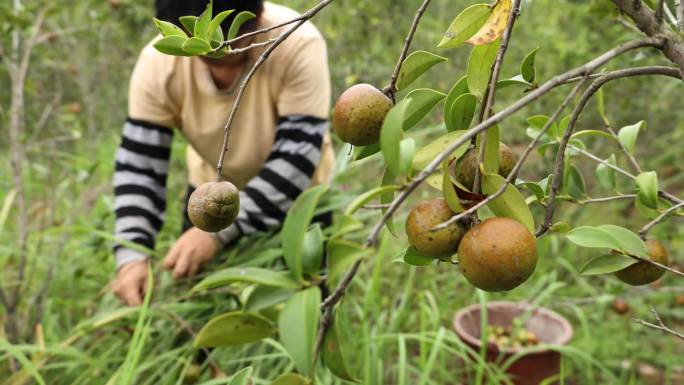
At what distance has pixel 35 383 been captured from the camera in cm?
126

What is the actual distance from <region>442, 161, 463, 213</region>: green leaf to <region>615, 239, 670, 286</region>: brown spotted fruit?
0.22 meters

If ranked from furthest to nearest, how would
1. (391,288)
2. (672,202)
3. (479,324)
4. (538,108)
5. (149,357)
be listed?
1. (538,108)
2. (391,288)
3. (479,324)
4. (149,357)
5. (672,202)

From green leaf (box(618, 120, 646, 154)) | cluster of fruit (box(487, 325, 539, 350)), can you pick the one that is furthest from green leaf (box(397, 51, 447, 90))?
cluster of fruit (box(487, 325, 539, 350))

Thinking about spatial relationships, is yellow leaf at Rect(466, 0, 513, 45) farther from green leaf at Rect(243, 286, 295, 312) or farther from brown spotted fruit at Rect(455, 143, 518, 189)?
green leaf at Rect(243, 286, 295, 312)

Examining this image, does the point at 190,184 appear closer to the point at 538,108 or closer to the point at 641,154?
the point at 538,108

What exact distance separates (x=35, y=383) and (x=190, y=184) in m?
0.66

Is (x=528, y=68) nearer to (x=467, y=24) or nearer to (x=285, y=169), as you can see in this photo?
(x=467, y=24)

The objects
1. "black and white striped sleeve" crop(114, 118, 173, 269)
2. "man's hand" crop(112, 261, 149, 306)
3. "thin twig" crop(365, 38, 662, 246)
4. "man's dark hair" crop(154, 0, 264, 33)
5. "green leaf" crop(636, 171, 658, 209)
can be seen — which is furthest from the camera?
"black and white striped sleeve" crop(114, 118, 173, 269)

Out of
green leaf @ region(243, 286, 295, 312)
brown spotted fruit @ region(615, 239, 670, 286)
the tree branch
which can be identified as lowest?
brown spotted fruit @ region(615, 239, 670, 286)

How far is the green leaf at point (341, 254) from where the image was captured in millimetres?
318

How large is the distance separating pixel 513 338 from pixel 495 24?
60.9 inches

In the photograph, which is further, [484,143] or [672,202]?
[672,202]

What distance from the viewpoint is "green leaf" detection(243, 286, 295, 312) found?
0.36m

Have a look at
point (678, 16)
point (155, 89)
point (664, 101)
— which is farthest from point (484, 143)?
point (664, 101)
